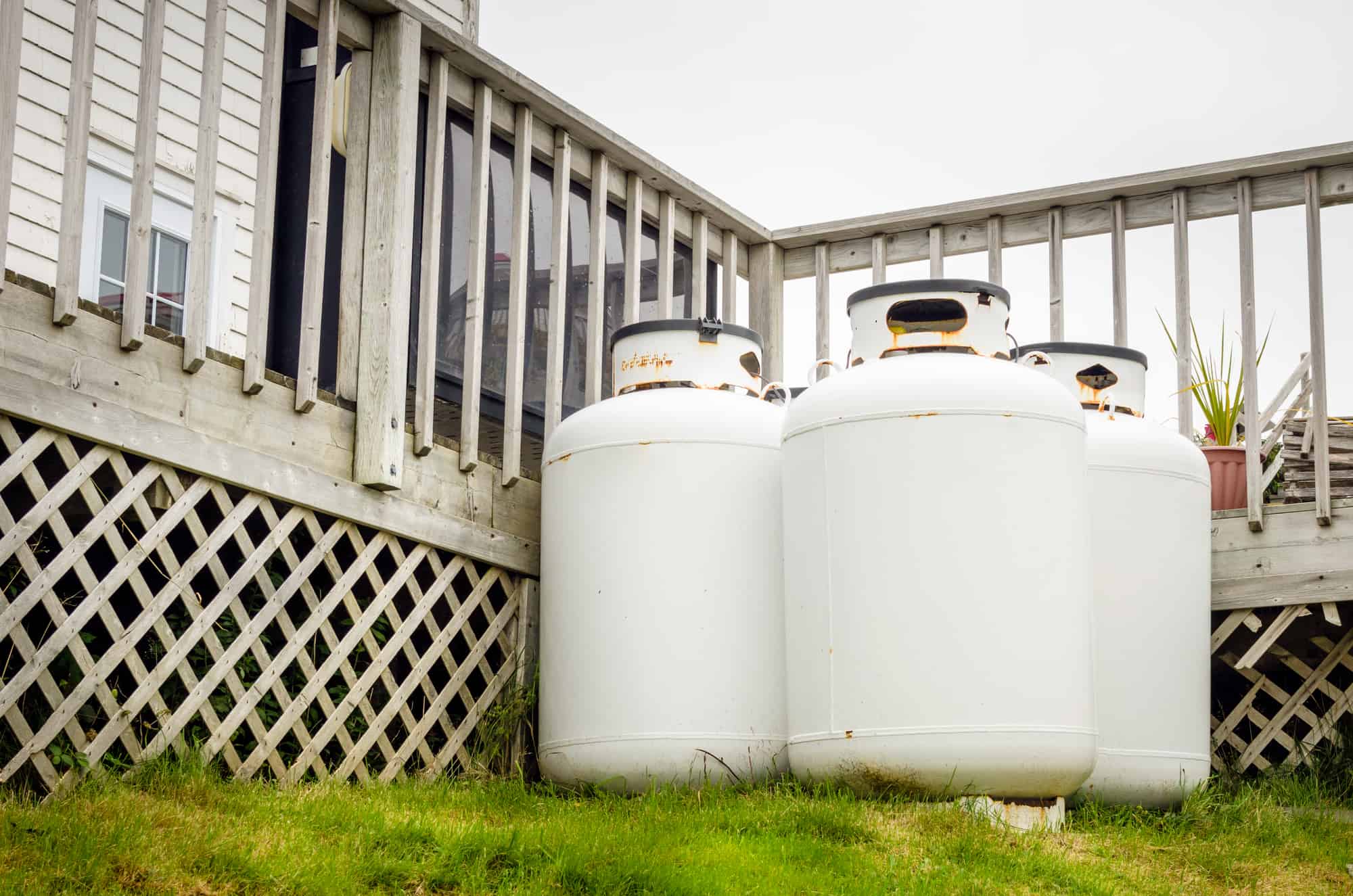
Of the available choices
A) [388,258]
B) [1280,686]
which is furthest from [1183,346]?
[388,258]

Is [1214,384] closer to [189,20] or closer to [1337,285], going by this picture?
[1337,285]

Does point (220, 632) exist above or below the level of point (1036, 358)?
below

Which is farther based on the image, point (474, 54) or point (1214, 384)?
point (1214, 384)

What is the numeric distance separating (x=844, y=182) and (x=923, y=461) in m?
4.61

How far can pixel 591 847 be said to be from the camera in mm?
3553

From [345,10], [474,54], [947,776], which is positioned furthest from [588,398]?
[947,776]

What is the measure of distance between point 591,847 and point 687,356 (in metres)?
2.12

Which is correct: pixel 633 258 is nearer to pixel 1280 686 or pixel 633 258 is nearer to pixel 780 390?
pixel 780 390

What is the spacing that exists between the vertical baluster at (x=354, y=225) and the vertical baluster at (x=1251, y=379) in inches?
134

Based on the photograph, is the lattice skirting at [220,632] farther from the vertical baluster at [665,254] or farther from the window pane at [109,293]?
the window pane at [109,293]

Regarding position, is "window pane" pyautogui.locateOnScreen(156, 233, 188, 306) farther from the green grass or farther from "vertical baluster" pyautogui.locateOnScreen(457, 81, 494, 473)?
the green grass

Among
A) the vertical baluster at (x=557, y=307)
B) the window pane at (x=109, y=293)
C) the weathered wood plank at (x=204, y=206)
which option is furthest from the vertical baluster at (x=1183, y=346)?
the window pane at (x=109, y=293)

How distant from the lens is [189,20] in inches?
294

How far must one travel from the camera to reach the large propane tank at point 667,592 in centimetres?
471
